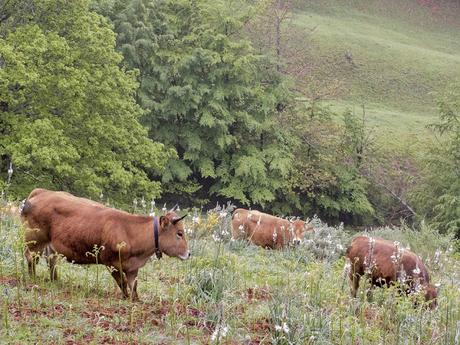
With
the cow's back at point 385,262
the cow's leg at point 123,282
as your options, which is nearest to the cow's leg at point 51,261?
the cow's leg at point 123,282

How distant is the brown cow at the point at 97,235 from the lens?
7.80 metres

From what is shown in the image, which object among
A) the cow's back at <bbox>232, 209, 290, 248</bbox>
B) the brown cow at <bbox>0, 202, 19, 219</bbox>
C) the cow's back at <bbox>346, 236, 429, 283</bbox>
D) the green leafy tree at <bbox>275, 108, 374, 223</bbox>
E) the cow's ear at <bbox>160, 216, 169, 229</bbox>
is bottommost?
the green leafy tree at <bbox>275, 108, 374, 223</bbox>

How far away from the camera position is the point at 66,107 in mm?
24828

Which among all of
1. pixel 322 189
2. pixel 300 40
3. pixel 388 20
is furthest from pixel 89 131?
pixel 388 20

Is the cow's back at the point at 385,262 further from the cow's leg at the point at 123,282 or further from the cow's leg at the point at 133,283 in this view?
the cow's leg at the point at 123,282

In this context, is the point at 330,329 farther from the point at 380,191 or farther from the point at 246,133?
the point at 380,191

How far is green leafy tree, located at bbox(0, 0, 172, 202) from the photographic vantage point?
22.6 metres

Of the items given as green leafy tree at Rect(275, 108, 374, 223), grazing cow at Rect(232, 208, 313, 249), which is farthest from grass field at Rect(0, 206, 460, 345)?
green leafy tree at Rect(275, 108, 374, 223)

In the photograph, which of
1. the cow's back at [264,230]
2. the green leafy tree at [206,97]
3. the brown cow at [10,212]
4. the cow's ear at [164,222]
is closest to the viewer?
the cow's ear at [164,222]

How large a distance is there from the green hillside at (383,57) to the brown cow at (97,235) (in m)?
39.2

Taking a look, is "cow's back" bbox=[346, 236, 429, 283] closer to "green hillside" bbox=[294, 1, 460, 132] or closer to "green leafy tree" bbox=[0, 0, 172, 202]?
"green leafy tree" bbox=[0, 0, 172, 202]

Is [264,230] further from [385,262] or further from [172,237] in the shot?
[172,237]

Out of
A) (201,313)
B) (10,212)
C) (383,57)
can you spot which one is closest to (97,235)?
(201,313)

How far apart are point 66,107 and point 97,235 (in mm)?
18147
